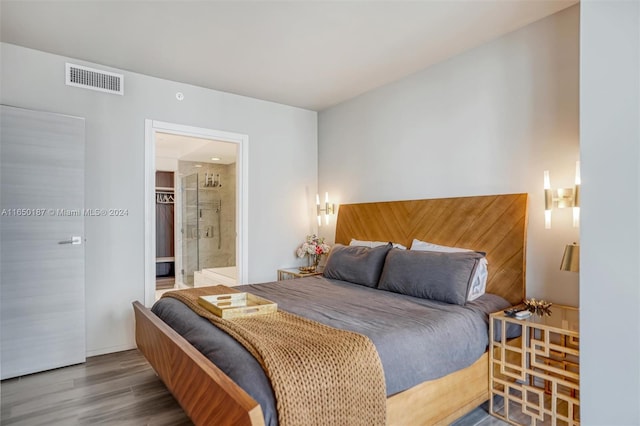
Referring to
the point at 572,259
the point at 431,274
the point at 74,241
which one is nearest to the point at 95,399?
the point at 74,241

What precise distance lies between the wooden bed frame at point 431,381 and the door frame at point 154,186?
0.85 meters

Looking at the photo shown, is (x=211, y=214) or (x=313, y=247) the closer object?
(x=313, y=247)

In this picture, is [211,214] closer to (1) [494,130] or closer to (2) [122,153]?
(2) [122,153]

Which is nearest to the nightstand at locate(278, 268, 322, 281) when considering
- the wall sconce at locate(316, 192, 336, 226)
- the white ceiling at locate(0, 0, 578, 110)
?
the wall sconce at locate(316, 192, 336, 226)

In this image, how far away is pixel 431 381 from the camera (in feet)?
6.52

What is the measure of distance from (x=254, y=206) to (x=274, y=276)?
0.93m

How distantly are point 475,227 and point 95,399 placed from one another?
3.15 meters

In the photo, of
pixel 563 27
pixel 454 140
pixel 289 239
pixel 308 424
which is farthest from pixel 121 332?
pixel 563 27

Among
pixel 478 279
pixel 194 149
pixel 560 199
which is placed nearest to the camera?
pixel 560 199

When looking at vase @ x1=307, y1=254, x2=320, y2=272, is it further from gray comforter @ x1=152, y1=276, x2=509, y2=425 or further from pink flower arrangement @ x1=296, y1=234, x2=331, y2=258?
gray comforter @ x1=152, y1=276, x2=509, y2=425

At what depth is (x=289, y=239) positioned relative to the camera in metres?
4.67

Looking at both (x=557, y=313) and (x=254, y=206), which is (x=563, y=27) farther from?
(x=254, y=206)
